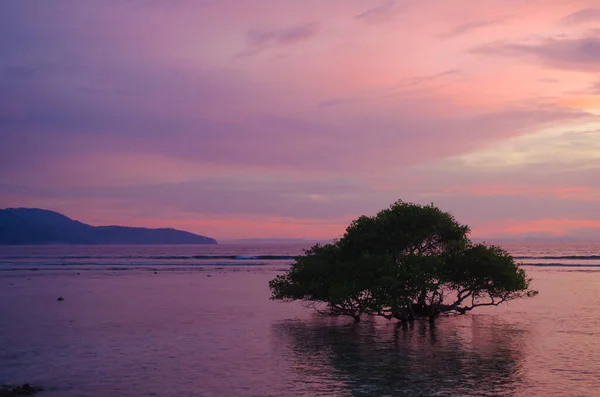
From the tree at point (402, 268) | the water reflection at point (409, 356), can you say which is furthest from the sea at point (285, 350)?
the tree at point (402, 268)

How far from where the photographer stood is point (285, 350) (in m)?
35.9

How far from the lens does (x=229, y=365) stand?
31.8 metres

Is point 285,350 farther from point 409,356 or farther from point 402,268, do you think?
point 402,268

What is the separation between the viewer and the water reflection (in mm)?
27062

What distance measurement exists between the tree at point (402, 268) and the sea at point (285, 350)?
2114 mm

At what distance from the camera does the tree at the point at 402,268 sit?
43312mm

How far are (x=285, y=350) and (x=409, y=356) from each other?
23.6 ft

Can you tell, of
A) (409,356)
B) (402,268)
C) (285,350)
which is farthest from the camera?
(402,268)

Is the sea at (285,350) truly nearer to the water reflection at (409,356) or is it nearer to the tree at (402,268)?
the water reflection at (409,356)

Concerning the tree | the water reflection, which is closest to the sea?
the water reflection

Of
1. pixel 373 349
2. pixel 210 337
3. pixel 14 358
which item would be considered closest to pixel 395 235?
pixel 373 349

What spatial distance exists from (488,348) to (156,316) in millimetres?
27492

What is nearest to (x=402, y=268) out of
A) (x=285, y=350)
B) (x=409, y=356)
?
(x=409, y=356)

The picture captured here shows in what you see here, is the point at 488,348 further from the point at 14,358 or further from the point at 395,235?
the point at 14,358
